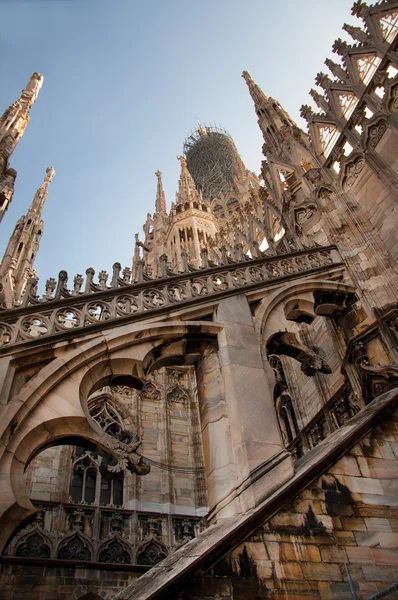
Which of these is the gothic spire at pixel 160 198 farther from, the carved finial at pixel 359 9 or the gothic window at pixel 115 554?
the gothic window at pixel 115 554

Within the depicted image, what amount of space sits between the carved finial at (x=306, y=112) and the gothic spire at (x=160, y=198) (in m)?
24.2

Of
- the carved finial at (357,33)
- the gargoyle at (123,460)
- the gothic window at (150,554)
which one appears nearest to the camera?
the gargoyle at (123,460)

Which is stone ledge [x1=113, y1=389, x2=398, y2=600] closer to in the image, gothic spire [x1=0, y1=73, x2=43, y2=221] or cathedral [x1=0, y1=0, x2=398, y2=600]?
cathedral [x1=0, y1=0, x2=398, y2=600]

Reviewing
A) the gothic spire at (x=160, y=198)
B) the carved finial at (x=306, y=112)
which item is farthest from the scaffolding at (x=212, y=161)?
the carved finial at (x=306, y=112)

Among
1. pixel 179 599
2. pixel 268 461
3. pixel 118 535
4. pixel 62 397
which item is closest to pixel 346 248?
pixel 268 461

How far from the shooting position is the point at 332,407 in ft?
29.2

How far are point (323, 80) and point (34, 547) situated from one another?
1445cm

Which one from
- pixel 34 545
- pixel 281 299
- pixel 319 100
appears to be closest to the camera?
pixel 281 299

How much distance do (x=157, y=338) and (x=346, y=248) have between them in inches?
205

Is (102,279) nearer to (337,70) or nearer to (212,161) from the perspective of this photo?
(337,70)

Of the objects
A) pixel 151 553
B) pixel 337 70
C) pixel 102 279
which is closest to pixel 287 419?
pixel 151 553

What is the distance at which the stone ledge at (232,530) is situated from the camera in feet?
12.5

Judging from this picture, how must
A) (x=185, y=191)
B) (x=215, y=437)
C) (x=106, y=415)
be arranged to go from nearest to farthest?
(x=215, y=437) → (x=106, y=415) → (x=185, y=191)

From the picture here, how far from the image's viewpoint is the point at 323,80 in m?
13.3
